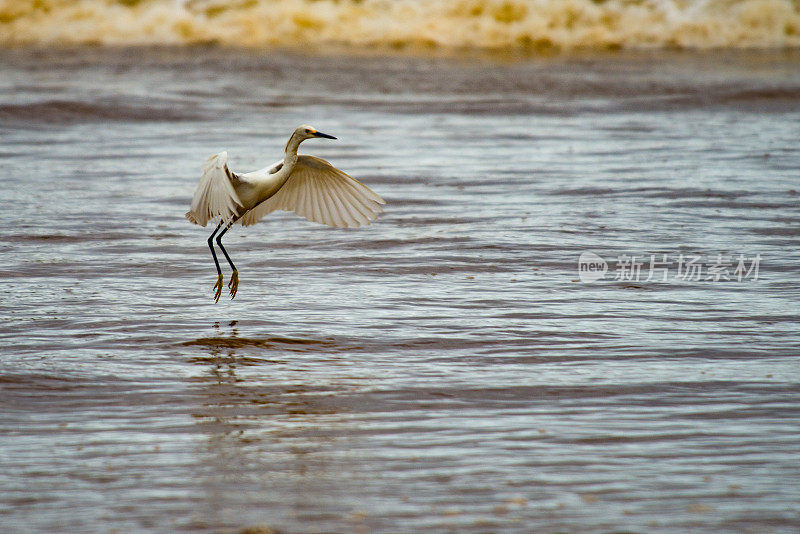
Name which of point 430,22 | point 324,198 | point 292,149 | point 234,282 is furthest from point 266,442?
Result: point 430,22

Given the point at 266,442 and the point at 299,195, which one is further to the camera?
the point at 299,195

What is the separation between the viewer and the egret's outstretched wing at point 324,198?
723 cm

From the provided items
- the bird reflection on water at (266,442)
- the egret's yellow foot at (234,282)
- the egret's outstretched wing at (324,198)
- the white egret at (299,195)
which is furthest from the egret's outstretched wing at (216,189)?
the egret's outstretched wing at (324,198)

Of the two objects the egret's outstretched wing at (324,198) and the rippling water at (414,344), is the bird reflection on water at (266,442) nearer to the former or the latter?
the rippling water at (414,344)

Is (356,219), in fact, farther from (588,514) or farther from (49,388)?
(588,514)

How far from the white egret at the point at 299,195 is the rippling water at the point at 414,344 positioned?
1.43ft

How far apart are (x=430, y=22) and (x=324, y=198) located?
65.6 feet

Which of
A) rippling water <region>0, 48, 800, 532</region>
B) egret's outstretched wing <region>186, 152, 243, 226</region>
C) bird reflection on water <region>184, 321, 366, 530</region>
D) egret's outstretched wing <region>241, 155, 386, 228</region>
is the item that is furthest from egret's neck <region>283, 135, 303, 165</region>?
bird reflection on water <region>184, 321, 366, 530</region>

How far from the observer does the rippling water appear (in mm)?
3979

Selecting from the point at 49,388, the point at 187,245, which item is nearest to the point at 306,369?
the point at 49,388

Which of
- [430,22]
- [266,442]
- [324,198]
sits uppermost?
[430,22]

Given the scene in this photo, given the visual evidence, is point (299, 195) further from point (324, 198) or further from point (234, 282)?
point (234, 282)

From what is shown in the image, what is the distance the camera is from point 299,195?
741 centimetres

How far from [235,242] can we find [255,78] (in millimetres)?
11468
